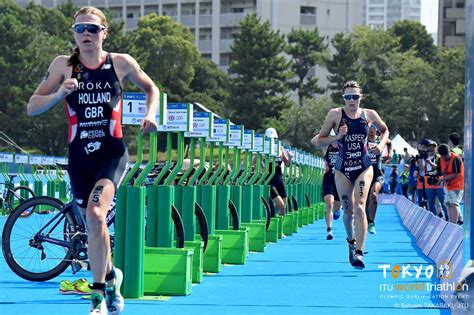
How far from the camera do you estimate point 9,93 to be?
267ft

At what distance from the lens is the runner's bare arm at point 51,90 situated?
315 inches

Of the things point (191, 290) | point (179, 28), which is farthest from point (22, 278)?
point (179, 28)

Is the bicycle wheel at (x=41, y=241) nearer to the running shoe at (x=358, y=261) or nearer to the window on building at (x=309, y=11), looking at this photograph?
the running shoe at (x=358, y=261)

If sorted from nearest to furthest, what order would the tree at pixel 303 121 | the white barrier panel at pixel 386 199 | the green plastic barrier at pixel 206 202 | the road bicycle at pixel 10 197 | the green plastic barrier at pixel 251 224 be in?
the green plastic barrier at pixel 206 202 → the green plastic barrier at pixel 251 224 → the road bicycle at pixel 10 197 → the white barrier panel at pixel 386 199 → the tree at pixel 303 121

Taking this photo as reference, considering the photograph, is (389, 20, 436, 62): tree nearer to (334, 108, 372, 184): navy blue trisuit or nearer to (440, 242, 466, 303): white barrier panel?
(334, 108, 372, 184): navy blue trisuit

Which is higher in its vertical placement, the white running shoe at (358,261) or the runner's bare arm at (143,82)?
the runner's bare arm at (143,82)

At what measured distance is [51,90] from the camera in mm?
8492

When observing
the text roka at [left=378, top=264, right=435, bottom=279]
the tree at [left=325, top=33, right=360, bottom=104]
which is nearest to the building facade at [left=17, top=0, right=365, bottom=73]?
the tree at [left=325, top=33, right=360, bottom=104]

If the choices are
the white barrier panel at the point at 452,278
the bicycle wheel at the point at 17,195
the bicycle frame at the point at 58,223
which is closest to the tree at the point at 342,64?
the bicycle wheel at the point at 17,195

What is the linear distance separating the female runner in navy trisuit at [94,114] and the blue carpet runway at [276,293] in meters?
1.29

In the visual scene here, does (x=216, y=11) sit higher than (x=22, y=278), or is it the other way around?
(x=216, y=11)

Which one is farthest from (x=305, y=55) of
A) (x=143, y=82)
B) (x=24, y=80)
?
(x=143, y=82)

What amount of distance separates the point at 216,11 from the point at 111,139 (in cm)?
12433

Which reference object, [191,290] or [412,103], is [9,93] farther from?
[191,290]
